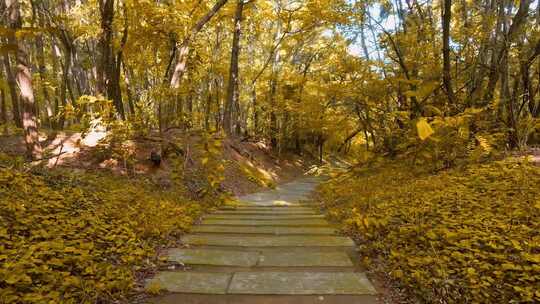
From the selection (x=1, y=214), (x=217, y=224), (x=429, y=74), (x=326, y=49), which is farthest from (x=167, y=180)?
(x=326, y=49)

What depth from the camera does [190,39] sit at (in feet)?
25.2

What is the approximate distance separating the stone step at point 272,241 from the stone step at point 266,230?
0.19 metres

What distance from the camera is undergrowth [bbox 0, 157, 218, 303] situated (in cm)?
232

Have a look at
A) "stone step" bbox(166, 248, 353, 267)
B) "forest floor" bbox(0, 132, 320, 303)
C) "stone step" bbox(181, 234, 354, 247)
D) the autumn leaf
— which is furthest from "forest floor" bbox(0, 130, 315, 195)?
the autumn leaf

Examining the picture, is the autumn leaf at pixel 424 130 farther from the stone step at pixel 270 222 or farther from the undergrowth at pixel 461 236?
the stone step at pixel 270 222

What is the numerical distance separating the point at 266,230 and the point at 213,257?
48.5 inches

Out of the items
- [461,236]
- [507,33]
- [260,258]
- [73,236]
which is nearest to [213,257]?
[260,258]

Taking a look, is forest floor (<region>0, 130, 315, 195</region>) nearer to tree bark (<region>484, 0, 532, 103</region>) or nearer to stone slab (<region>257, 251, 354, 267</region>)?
stone slab (<region>257, 251, 354, 267</region>)

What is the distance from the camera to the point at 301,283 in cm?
268

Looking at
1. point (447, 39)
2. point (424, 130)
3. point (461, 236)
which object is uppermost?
point (447, 39)

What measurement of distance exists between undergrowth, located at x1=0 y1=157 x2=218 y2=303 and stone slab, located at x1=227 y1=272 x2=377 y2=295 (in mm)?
967

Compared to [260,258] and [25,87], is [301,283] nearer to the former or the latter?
[260,258]

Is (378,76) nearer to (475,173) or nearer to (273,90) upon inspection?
(475,173)

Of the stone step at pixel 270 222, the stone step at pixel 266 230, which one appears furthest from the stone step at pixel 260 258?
the stone step at pixel 270 222
